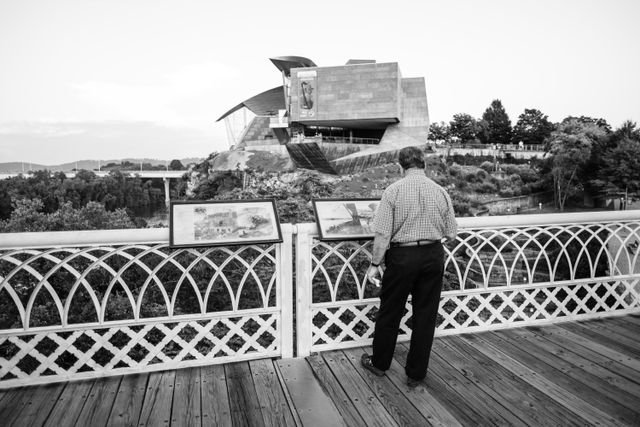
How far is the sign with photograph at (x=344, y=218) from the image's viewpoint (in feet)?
12.1

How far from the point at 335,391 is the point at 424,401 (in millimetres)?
655

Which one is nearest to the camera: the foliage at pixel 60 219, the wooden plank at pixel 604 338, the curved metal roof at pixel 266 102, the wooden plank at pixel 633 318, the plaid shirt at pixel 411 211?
the plaid shirt at pixel 411 211

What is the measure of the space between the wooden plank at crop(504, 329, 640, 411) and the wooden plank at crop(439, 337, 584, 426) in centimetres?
50

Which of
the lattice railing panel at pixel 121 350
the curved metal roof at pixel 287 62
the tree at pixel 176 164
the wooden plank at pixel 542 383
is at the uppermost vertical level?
the curved metal roof at pixel 287 62

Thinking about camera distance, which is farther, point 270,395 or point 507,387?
point 507,387

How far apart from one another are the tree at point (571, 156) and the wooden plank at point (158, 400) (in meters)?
52.5

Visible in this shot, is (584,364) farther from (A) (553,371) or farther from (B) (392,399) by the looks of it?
(B) (392,399)

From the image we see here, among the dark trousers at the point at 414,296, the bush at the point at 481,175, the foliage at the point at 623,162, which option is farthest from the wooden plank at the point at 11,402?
the bush at the point at 481,175

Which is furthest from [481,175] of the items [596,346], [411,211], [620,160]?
[411,211]

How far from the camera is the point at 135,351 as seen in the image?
1022 cm

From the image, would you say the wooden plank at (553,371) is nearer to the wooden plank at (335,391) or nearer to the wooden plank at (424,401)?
the wooden plank at (424,401)

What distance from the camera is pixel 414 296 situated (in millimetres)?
3223

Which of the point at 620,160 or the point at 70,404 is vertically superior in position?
the point at 620,160

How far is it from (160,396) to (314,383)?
1147mm
